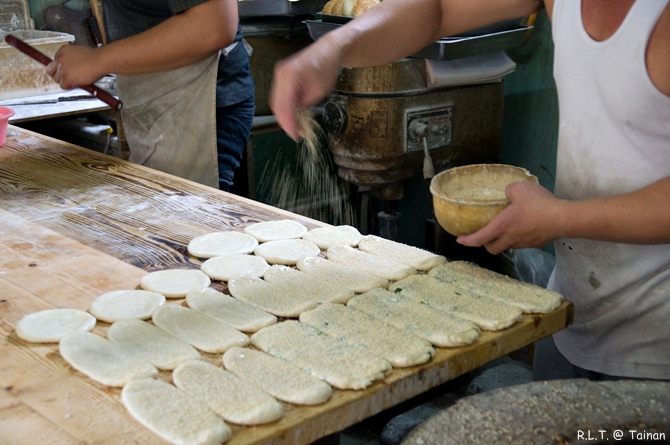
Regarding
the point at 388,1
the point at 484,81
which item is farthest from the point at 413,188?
the point at 388,1

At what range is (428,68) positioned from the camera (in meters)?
3.42

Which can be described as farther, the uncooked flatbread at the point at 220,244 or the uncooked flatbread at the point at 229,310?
the uncooked flatbread at the point at 220,244

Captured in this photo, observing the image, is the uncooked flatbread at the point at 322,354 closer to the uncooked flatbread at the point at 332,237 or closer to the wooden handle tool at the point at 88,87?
the uncooked flatbread at the point at 332,237

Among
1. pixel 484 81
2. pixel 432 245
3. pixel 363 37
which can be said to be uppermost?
pixel 363 37

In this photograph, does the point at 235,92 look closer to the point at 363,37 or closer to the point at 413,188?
the point at 363,37

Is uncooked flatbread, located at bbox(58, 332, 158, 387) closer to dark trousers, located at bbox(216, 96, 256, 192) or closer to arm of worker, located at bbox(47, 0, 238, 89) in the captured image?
arm of worker, located at bbox(47, 0, 238, 89)

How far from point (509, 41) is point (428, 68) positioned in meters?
0.39

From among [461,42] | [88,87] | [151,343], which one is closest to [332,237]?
[151,343]

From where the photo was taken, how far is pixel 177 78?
9.07 feet

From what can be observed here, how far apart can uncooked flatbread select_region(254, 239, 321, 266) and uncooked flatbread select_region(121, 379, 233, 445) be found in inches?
24.5

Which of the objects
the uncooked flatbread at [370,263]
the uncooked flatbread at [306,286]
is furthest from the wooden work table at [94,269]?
the uncooked flatbread at [370,263]

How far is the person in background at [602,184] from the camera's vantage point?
1513 millimetres

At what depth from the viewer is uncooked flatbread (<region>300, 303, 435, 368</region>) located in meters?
1.44

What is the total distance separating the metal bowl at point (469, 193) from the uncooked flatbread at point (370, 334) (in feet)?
1.01
